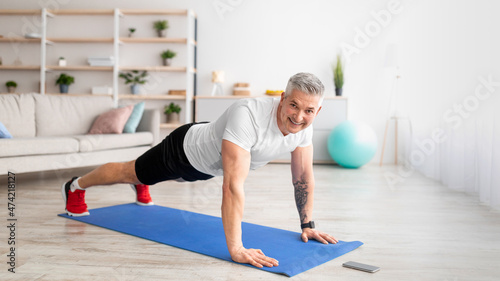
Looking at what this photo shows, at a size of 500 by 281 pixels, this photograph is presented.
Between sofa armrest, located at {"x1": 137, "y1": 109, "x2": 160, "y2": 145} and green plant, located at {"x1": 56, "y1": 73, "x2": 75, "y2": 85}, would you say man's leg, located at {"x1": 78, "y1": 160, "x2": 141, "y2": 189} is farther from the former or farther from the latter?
green plant, located at {"x1": 56, "y1": 73, "x2": 75, "y2": 85}

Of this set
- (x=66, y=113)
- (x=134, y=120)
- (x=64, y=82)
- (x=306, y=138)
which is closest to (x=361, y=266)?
(x=306, y=138)

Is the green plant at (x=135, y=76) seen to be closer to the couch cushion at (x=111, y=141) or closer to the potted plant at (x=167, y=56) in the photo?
the potted plant at (x=167, y=56)

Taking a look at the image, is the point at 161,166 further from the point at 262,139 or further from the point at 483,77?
the point at 483,77

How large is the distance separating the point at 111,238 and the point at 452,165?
2.94 m

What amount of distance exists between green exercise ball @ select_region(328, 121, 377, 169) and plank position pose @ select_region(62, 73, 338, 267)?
309cm

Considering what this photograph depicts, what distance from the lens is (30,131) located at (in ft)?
13.2

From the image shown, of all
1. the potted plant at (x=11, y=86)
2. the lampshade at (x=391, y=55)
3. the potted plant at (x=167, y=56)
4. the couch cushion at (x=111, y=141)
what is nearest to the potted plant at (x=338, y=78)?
the lampshade at (x=391, y=55)

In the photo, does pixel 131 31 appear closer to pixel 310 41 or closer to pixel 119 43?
pixel 119 43

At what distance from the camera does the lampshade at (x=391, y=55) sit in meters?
5.23

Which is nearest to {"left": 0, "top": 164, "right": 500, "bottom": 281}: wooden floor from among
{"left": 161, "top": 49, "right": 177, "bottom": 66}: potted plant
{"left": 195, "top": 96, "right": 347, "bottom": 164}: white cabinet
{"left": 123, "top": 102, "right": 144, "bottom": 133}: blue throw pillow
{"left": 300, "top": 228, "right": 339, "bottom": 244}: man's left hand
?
{"left": 300, "top": 228, "right": 339, "bottom": 244}: man's left hand

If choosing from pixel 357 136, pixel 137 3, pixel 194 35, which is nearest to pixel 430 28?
pixel 357 136

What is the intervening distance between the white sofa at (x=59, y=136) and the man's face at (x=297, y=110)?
2349 mm

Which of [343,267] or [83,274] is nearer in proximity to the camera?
[83,274]

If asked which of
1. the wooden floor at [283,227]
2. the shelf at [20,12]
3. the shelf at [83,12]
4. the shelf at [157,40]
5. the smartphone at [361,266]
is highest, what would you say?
the shelf at [83,12]
